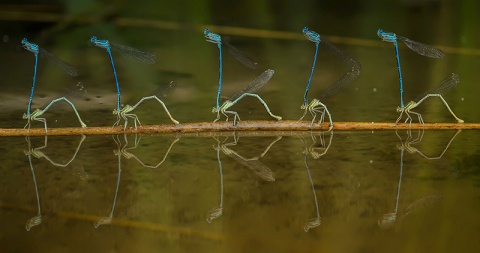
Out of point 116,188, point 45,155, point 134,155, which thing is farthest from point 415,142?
point 45,155

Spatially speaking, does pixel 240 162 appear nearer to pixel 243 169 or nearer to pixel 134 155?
pixel 243 169

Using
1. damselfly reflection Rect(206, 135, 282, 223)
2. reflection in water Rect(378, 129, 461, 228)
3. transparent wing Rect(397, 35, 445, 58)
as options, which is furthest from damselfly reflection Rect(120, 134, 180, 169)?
transparent wing Rect(397, 35, 445, 58)

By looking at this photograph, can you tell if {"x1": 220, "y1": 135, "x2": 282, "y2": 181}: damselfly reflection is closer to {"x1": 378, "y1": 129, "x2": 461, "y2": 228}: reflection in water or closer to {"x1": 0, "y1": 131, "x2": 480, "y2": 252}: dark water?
{"x1": 0, "y1": 131, "x2": 480, "y2": 252}: dark water

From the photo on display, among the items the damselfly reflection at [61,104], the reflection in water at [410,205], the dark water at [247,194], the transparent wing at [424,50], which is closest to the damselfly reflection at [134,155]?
the dark water at [247,194]

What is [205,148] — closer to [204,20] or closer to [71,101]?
[71,101]

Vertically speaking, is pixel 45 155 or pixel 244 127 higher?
pixel 244 127

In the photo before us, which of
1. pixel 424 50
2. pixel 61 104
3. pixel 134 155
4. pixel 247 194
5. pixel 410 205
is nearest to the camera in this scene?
pixel 410 205

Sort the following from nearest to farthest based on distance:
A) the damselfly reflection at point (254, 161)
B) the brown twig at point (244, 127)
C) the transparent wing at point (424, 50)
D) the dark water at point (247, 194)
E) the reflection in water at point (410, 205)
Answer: the dark water at point (247, 194) < the reflection in water at point (410, 205) < the damselfly reflection at point (254, 161) < the brown twig at point (244, 127) < the transparent wing at point (424, 50)

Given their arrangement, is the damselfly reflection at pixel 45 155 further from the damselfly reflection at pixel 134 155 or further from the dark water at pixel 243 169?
the damselfly reflection at pixel 134 155

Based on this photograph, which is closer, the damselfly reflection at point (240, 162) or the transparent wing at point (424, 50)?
the damselfly reflection at point (240, 162)
